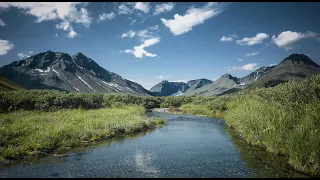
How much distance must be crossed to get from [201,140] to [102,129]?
14.4 meters

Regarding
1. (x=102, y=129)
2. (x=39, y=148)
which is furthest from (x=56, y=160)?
(x=102, y=129)

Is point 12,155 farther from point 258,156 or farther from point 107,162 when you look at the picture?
point 258,156

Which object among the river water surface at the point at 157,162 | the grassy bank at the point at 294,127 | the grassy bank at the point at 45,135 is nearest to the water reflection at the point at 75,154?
the river water surface at the point at 157,162

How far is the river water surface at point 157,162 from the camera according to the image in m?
19.8

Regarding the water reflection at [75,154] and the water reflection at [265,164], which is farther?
the water reflection at [75,154]

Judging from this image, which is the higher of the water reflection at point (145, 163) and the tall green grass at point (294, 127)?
the tall green grass at point (294, 127)

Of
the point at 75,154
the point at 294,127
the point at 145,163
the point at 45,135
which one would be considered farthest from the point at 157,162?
the point at 45,135

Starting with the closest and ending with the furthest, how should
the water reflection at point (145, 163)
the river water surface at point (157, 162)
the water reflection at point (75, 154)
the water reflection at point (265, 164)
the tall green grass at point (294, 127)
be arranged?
1. the tall green grass at point (294, 127)
2. the water reflection at point (265, 164)
3. the river water surface at point (157, 162)
4. the water reflection at point (145, 163)
5. the water reflection at point (75, 154)

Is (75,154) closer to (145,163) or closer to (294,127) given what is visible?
(145,163)

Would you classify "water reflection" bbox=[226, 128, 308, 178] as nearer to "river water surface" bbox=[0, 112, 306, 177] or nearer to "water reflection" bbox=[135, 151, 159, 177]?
"river water surface" bbox=[0, 112, 306, 177]

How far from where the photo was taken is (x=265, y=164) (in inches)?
873

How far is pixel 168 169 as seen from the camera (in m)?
21.3

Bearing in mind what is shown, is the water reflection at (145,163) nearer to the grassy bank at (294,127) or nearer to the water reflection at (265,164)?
the water reflection at (265,164)

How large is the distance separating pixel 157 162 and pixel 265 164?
963 centimetres
